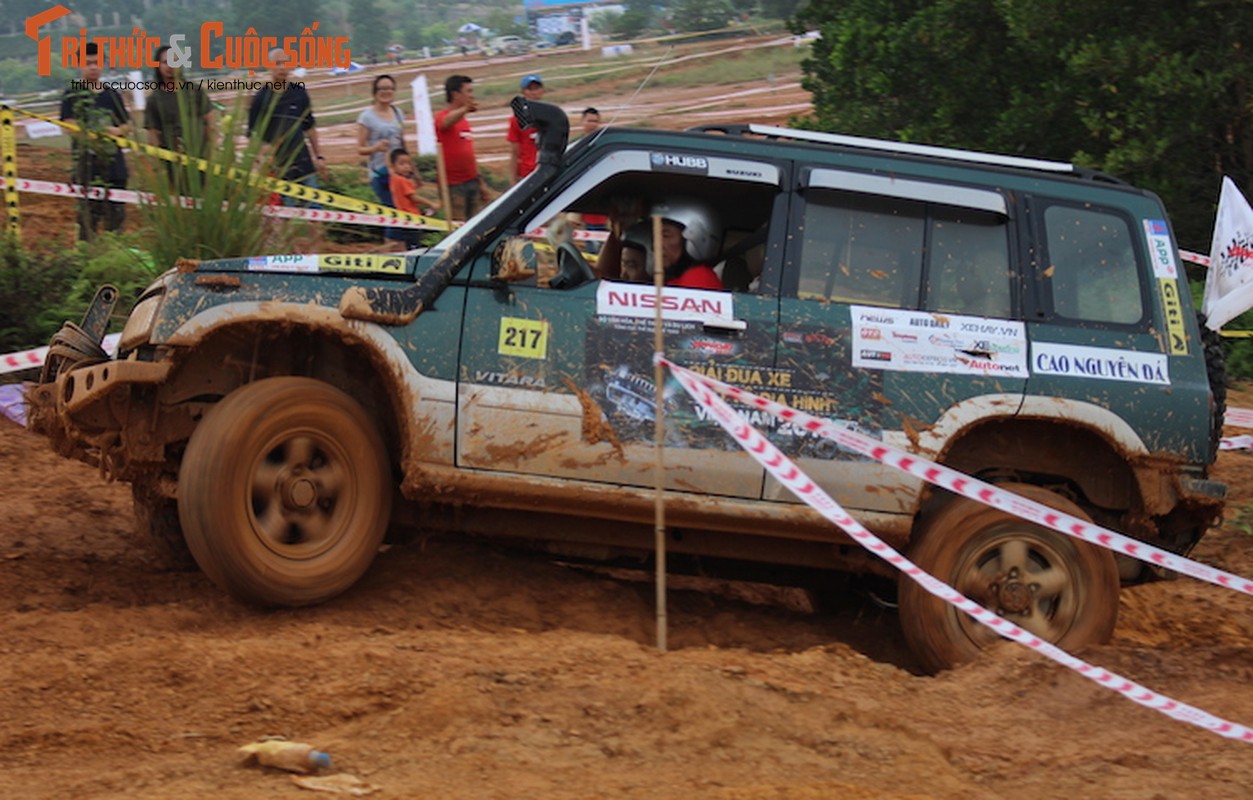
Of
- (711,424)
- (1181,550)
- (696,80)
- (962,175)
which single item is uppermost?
(696,80)

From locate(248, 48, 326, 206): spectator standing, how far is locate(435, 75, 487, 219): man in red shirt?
1.06 m

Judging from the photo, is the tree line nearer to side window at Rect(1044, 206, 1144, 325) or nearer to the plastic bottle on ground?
side window at Rect(1044, 206, 1144, 325)

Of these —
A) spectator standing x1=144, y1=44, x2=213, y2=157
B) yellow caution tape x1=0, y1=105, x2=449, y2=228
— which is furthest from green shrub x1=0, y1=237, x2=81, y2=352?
spectator standing x1=144, y1=44, x2=213, y2=157

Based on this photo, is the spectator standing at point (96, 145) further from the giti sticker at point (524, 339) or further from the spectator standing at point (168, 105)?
the giti sticker at point (524, 339)

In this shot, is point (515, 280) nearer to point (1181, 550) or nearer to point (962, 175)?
point (962, 175)

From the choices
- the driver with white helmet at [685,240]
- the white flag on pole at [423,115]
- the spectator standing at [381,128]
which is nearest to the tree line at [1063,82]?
the white flag on pole at [423,115]

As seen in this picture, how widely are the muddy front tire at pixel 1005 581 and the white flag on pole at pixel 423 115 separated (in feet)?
31.5

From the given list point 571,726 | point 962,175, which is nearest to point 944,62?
point 962,175

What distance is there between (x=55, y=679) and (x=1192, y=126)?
10556mm

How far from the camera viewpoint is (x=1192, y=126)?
12.5 m

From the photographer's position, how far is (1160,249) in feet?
21.7

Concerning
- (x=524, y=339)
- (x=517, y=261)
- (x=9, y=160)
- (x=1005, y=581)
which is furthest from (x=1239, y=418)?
(x=9, y=160)

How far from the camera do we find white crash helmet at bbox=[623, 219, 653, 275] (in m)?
6.57

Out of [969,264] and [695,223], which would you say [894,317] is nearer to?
[969,264]
